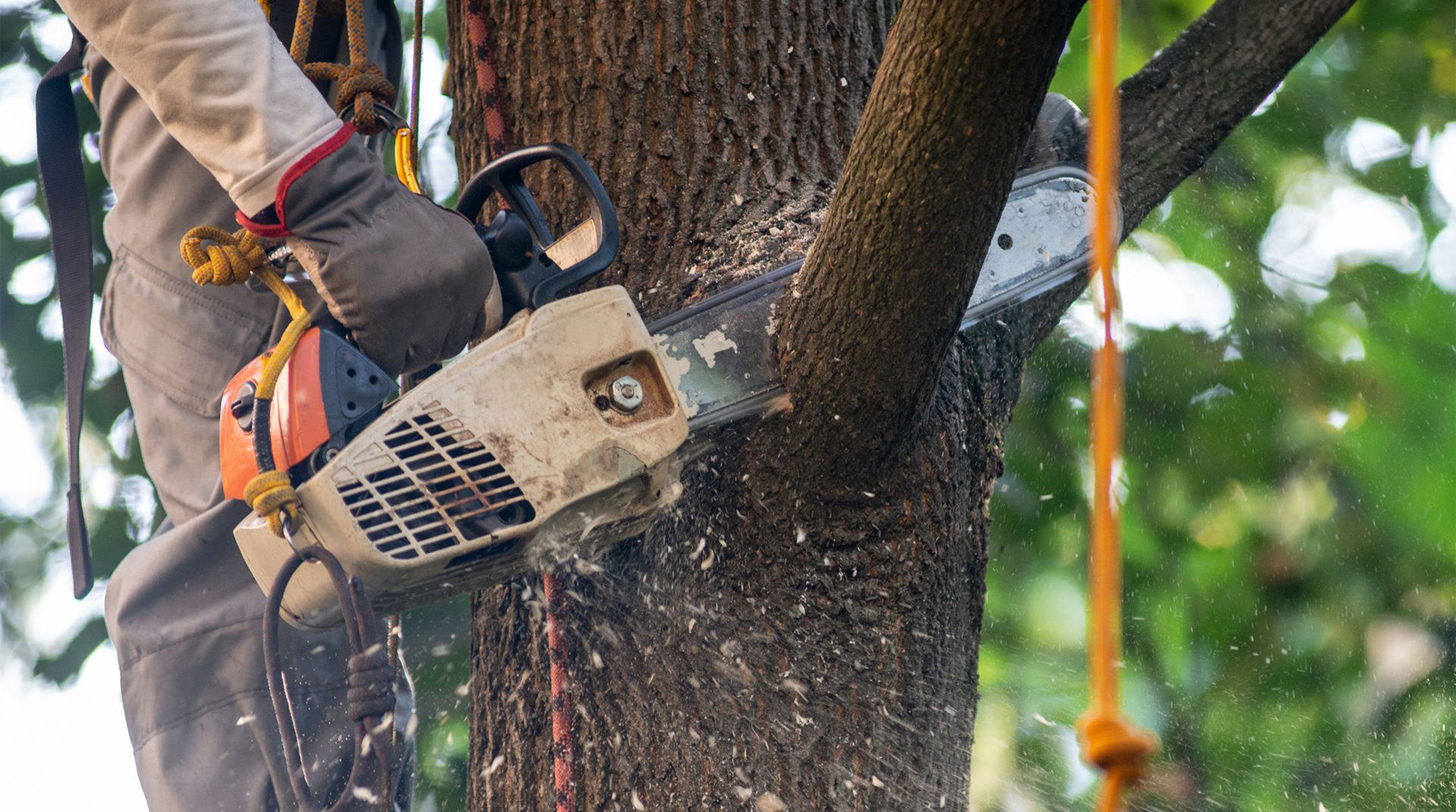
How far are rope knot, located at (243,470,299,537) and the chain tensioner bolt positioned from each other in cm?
40

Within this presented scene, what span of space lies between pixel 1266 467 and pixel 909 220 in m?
1.88

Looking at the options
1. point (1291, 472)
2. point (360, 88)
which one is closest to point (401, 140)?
point (360, 88)

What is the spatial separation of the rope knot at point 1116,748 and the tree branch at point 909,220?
0.62 metres

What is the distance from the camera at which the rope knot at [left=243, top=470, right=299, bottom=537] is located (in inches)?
55.1

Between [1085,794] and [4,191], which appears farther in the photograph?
[1085,794]

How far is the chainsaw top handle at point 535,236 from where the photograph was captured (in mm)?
1501

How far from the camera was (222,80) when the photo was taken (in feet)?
4.70

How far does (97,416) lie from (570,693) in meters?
1.88

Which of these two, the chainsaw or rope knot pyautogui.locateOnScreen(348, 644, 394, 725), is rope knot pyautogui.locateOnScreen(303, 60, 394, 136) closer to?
the chainsaw

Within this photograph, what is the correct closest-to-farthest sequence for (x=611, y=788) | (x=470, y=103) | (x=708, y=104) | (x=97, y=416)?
(x=611, y=788), (x=708, y=104), (x=470, y=103), (x=97, y=416)

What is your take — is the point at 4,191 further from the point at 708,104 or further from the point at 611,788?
the point at 611,788

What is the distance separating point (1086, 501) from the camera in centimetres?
286

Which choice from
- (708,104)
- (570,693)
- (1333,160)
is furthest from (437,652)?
(1333,160)

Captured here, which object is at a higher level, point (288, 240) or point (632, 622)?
point (288, 240)
